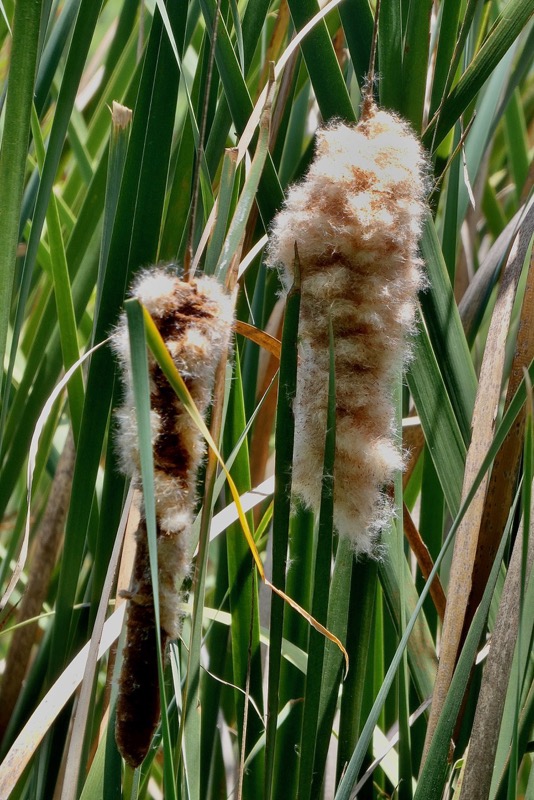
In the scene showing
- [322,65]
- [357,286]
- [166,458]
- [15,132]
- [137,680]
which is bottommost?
[137,680]

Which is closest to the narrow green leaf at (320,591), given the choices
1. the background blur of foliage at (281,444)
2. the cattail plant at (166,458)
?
the background blur of foliage at (281,444)

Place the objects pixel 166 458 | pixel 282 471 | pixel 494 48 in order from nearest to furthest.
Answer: pixel 166 458 → pixel 282 471 → pixel 494 48

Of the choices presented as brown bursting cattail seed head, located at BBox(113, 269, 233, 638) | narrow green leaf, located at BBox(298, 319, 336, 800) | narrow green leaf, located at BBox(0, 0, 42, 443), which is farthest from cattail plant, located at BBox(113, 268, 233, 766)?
narrow green leaf, located at BBox(0, 0, 42, 443)

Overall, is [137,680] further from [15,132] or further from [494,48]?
[494,48]

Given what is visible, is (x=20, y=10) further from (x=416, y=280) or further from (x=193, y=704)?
(x=193, y=704)

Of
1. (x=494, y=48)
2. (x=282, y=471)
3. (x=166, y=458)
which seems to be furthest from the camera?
(x=494, y=48)

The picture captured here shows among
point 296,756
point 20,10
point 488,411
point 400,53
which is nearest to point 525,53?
point 400,53

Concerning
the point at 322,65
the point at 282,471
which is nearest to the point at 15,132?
the point at 322,65
